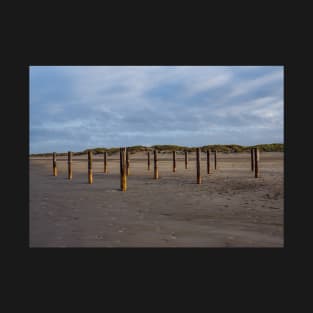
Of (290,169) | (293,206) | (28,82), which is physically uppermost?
(28,82)

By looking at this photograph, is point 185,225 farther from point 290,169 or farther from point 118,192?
point 118,192

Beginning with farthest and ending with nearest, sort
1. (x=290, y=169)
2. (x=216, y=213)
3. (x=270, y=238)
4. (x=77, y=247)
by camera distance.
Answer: (x=216, y=213), (x=290, y=169), (x=270, y=238), (x=77, y=247)

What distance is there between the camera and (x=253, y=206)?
29.7 ft

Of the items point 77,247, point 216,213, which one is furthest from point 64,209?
point 216,213

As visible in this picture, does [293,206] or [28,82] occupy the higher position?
[28,82]

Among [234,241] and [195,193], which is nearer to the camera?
[234,241]

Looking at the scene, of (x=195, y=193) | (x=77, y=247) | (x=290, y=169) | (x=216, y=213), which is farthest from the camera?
(x=195, y=193)

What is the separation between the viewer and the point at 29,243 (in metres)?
5.63

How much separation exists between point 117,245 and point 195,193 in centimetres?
679

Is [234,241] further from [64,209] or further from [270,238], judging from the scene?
[64,209]

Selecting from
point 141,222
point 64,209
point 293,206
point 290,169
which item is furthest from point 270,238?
point 64,209

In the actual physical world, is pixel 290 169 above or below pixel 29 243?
Answer: above

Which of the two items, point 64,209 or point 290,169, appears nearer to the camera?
point 290,169

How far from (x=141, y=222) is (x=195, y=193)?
200 inches
